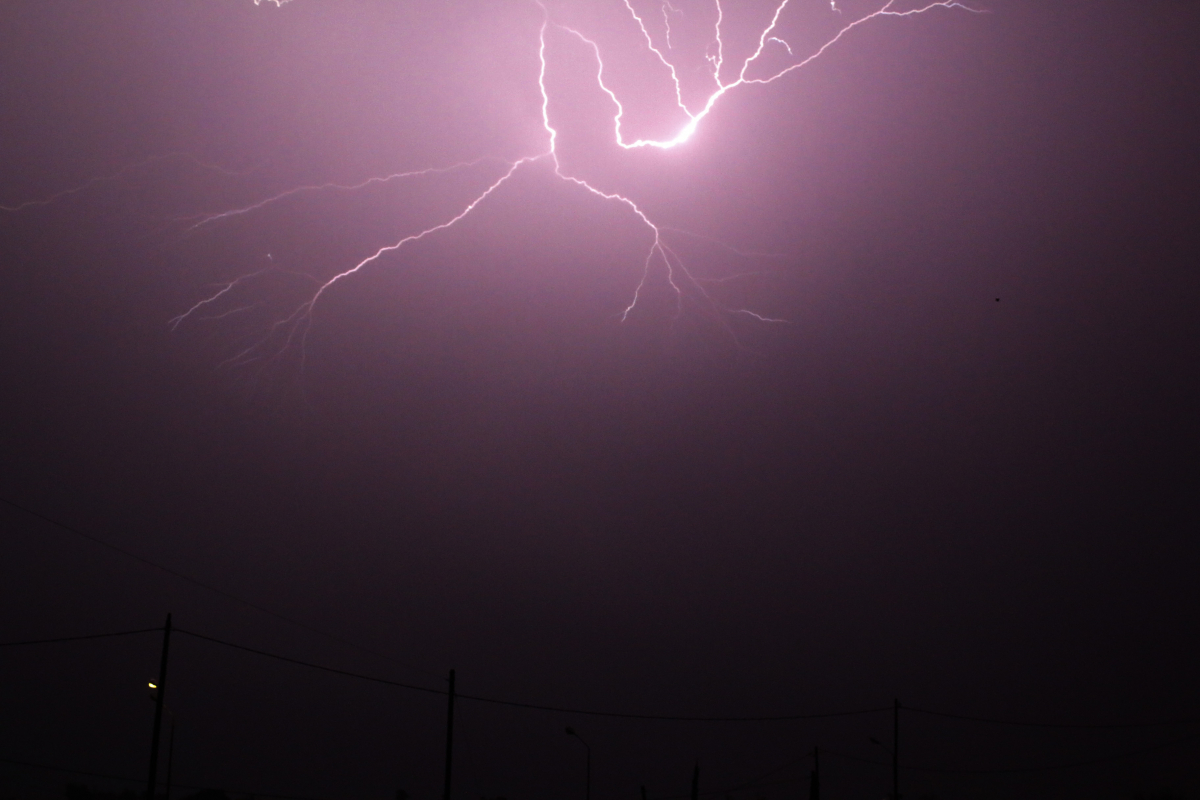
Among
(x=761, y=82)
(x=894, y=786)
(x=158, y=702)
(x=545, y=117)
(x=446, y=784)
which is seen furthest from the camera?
(x=761, y=82)

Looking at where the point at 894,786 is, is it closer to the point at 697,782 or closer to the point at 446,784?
the point at 697,782

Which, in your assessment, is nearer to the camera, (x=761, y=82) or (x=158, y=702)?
(x=158, y=702)

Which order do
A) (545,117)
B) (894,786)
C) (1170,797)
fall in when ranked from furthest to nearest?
(1170,797) < (545,117) < (894,786)

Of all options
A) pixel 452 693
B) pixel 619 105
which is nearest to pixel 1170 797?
pixel 452 693

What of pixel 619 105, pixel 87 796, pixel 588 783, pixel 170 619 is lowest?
pixel 87 796

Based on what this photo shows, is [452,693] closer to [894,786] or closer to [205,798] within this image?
[894,786]

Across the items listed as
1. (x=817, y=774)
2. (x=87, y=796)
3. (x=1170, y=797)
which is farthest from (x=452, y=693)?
(x=1170, y=797)

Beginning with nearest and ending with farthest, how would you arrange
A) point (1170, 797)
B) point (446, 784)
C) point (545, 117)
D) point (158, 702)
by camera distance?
point (158, 702)
point (446, 784)
point (545, 117)
point (1170, 797)

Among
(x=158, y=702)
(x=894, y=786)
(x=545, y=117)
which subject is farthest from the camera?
(x=545, y=117)

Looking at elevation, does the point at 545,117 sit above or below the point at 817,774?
above
